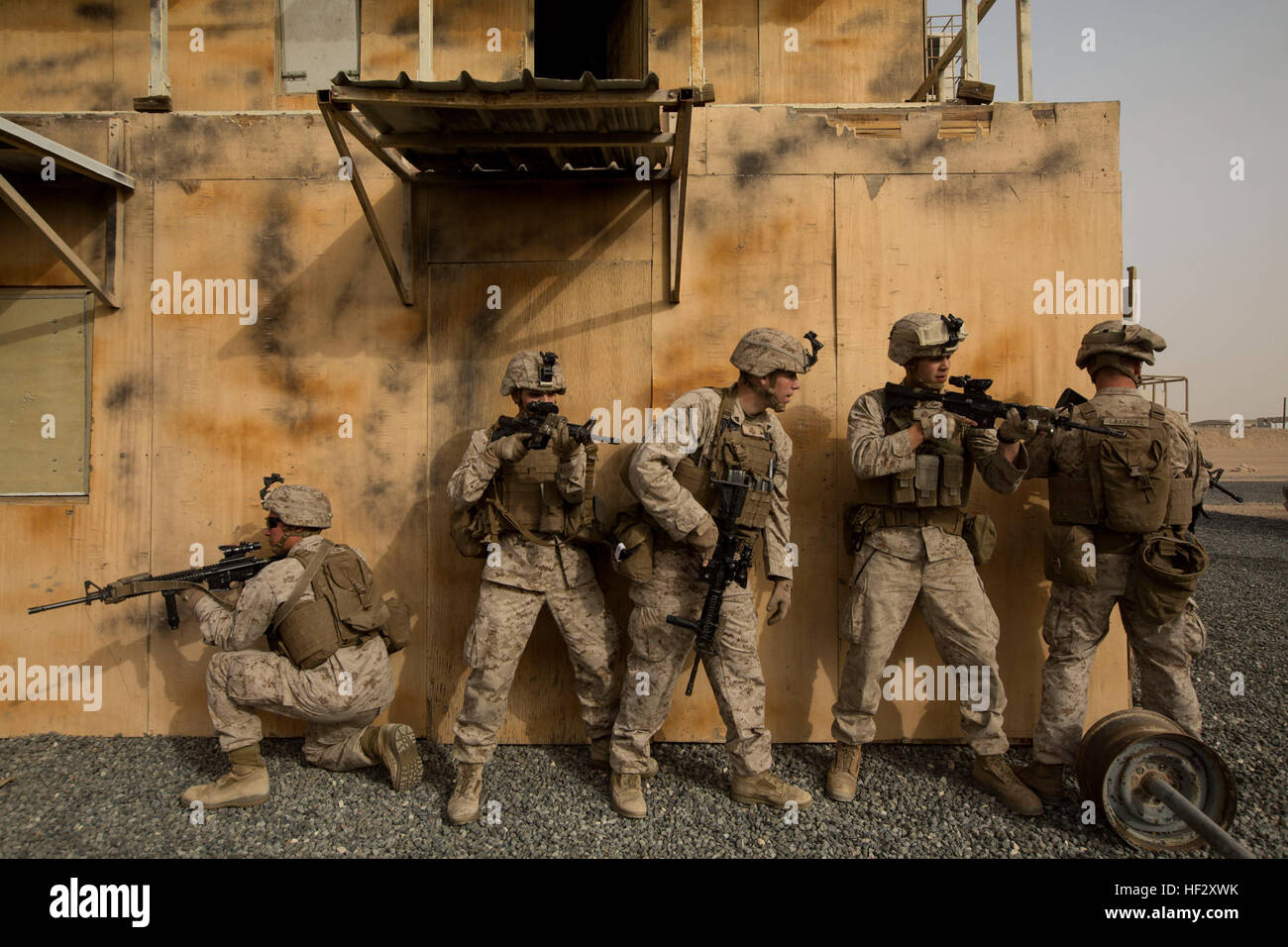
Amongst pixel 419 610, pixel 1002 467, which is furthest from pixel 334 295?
pixel 1002 467

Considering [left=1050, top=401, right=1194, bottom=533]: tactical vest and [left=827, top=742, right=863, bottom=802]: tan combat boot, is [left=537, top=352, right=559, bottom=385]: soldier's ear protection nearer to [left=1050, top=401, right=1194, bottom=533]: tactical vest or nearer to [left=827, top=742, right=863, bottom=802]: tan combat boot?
[left=827, top=742, right=863, bottom=802]: tan combat boot

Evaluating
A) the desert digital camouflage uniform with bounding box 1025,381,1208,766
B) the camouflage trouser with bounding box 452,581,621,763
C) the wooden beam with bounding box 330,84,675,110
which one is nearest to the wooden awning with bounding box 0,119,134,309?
the wooden beam with bounding box 330,84,675,110

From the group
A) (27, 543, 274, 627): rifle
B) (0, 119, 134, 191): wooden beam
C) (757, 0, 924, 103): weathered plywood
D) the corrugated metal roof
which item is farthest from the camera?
(757, 0, 924, 103): weathered plywood

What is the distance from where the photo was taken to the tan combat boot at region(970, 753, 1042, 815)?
3723mm

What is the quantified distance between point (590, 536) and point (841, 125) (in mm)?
3138

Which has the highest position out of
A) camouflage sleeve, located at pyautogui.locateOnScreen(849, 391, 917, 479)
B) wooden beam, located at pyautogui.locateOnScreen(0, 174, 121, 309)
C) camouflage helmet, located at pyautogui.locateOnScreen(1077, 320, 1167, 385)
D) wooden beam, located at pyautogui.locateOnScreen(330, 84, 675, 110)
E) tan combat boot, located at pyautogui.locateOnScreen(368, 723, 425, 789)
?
wooden beam, located at pyautogui.locateOnScreen(330, 84, 675, 110)

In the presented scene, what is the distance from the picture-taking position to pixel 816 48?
6.38 meters

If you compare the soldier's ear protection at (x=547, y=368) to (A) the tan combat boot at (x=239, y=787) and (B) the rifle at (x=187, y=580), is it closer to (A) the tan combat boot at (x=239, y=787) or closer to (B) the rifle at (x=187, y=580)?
(B) the rifle at (x=187, y=580)

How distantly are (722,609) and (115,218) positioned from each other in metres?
4.72

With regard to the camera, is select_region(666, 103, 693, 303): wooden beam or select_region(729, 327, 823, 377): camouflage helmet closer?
select_region(729, 327, 823, 377): camouflage helmet

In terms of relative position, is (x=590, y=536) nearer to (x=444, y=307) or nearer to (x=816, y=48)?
(x=444, y=307)

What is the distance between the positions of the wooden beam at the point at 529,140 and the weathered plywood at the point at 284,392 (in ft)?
2.32

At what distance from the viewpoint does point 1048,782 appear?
152 inches

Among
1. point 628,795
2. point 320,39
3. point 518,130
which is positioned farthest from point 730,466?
point 320,39
